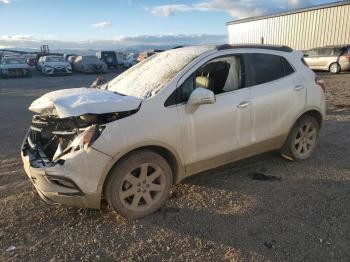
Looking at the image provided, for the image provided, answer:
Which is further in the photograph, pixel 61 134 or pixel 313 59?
pixel 313 59

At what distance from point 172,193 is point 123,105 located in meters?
1.41

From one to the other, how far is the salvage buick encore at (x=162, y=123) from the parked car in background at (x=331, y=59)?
17677 millimetres

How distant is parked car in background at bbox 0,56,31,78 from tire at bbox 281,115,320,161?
25.2 m

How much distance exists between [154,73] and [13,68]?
978 inches

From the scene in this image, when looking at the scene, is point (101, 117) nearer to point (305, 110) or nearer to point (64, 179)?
point (64, 179)

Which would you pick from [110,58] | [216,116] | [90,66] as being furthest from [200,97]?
[110,58]

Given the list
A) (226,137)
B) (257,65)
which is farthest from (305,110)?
(226,137)

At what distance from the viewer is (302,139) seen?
5.38 meters

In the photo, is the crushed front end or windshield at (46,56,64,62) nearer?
the crushed front end

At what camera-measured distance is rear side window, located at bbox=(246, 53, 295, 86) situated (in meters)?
4.62

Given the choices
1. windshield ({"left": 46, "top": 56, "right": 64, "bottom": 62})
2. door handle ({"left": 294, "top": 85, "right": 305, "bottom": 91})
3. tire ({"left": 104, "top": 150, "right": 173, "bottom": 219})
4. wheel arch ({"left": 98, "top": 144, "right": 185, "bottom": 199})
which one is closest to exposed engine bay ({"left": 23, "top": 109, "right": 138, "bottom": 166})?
wheel arch ({"left": 98, "top": 144, "right": 185, "bottom": 199})

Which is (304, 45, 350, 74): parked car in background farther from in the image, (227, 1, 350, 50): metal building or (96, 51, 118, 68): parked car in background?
(96, 51, 118, 68): parked car in background

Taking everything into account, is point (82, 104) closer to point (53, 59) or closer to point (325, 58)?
point (325, 58)

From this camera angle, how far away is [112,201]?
3666mm
